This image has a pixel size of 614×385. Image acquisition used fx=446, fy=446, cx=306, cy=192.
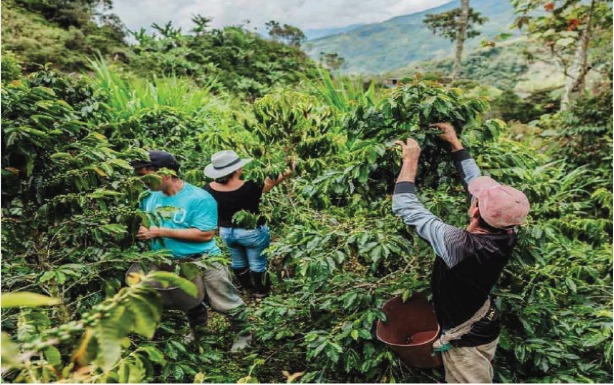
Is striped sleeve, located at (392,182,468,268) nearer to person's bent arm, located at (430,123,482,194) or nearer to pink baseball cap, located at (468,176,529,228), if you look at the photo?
pink baseball cap, located at (468,176,529,228)

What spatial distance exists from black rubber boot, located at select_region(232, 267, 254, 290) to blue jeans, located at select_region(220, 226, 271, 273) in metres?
0.06

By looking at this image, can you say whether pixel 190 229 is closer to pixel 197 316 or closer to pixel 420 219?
pixel 197 316

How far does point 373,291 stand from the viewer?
2803 mm

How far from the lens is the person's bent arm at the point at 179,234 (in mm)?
2916

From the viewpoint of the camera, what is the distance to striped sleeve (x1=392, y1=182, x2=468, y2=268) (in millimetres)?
2002

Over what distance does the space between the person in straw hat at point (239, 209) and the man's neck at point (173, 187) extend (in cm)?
59

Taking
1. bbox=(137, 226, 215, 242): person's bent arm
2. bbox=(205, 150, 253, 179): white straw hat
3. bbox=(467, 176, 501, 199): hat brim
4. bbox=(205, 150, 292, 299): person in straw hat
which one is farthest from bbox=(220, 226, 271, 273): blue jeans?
bbox=(467, 176, 501, 199): hat brim

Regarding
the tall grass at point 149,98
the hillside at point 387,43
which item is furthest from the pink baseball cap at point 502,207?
the hillside at point 387,43

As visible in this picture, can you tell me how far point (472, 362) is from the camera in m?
2.29

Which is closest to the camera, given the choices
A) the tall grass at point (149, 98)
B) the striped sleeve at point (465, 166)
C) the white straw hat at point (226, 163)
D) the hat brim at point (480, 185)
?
the hat brim at point (480, 185)

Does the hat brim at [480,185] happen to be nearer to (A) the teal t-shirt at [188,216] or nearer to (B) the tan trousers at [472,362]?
(B) the tan trousers at [472,362]

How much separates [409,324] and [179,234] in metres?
1.63

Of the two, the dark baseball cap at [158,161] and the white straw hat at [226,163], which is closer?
the dark baseball cap at [158,161]

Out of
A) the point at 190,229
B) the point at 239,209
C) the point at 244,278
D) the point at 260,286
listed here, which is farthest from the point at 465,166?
the point at 244,278
